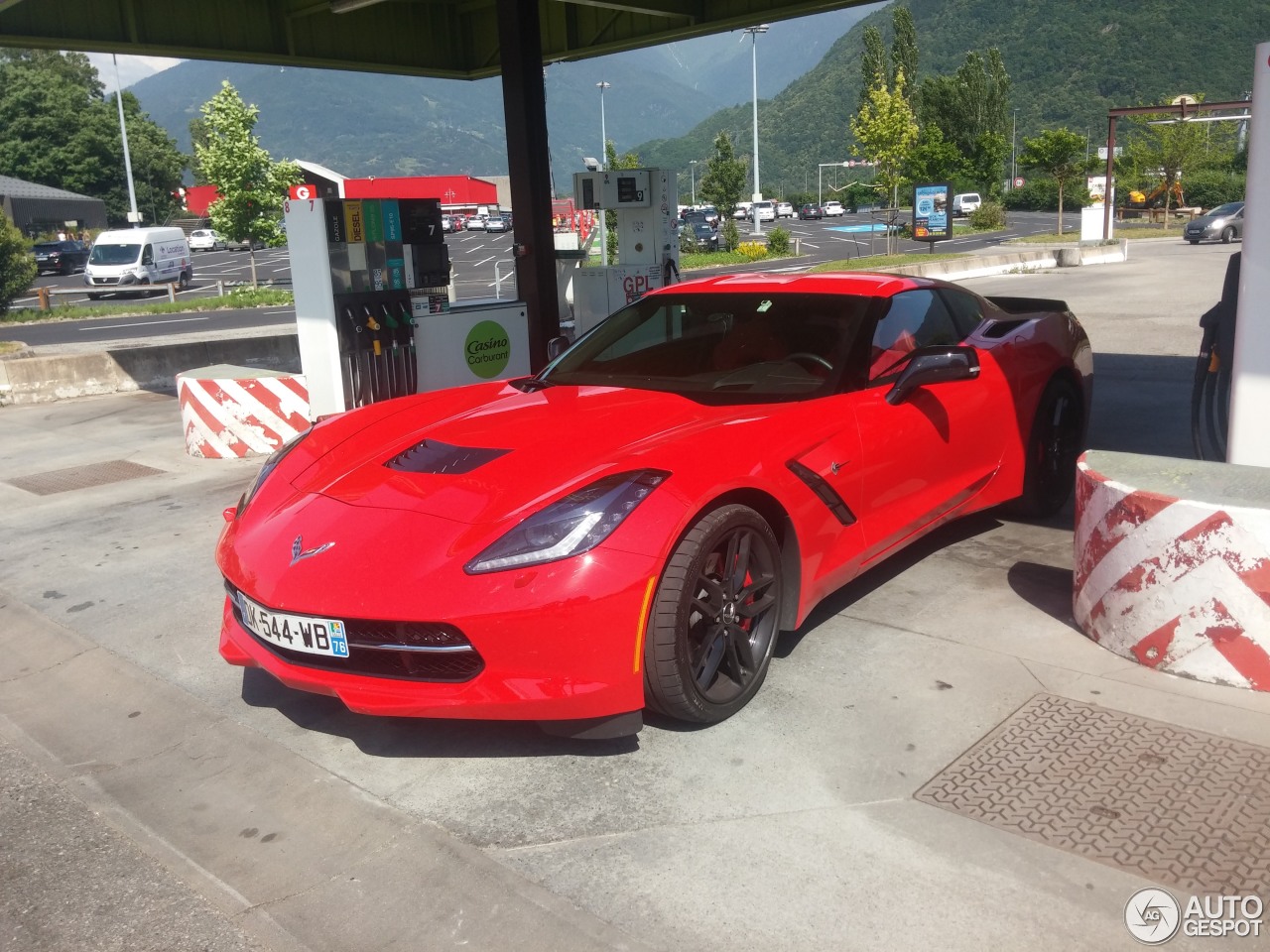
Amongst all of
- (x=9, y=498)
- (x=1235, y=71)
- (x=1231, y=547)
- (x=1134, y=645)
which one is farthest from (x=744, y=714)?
(x=1235, y=71)

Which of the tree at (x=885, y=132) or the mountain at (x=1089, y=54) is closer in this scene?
the tree at (x=885, y=132)

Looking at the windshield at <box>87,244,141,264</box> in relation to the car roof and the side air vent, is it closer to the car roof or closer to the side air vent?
the car roof

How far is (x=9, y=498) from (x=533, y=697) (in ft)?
19.4

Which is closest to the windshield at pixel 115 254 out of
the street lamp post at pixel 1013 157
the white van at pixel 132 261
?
the white van at pixel 132 261

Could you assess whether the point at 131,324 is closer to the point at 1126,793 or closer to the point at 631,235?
the point at 631,235

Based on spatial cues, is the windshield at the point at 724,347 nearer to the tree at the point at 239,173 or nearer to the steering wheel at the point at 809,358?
the steering wheel at the point at 809,358

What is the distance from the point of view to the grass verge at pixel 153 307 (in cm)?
2733

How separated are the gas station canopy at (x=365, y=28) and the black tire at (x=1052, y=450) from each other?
6.52m

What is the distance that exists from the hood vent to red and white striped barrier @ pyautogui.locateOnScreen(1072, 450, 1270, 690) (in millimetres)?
2253

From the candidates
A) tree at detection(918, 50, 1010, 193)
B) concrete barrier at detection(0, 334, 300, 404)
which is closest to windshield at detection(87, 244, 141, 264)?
concrete barrier at detection(0, 334, 300, 404)

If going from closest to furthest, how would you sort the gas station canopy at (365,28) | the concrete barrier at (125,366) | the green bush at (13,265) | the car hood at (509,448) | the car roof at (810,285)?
the car hood at (509,448) < the car roof at (810,285) < the gas station canopy at (365,28) < the concrete barrier at (125,366) < the green bush at (13,265)

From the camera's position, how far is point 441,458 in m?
3.86

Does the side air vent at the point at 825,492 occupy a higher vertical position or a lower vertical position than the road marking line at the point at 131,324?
higher

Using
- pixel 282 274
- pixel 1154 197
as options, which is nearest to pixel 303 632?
pixel 282 274
